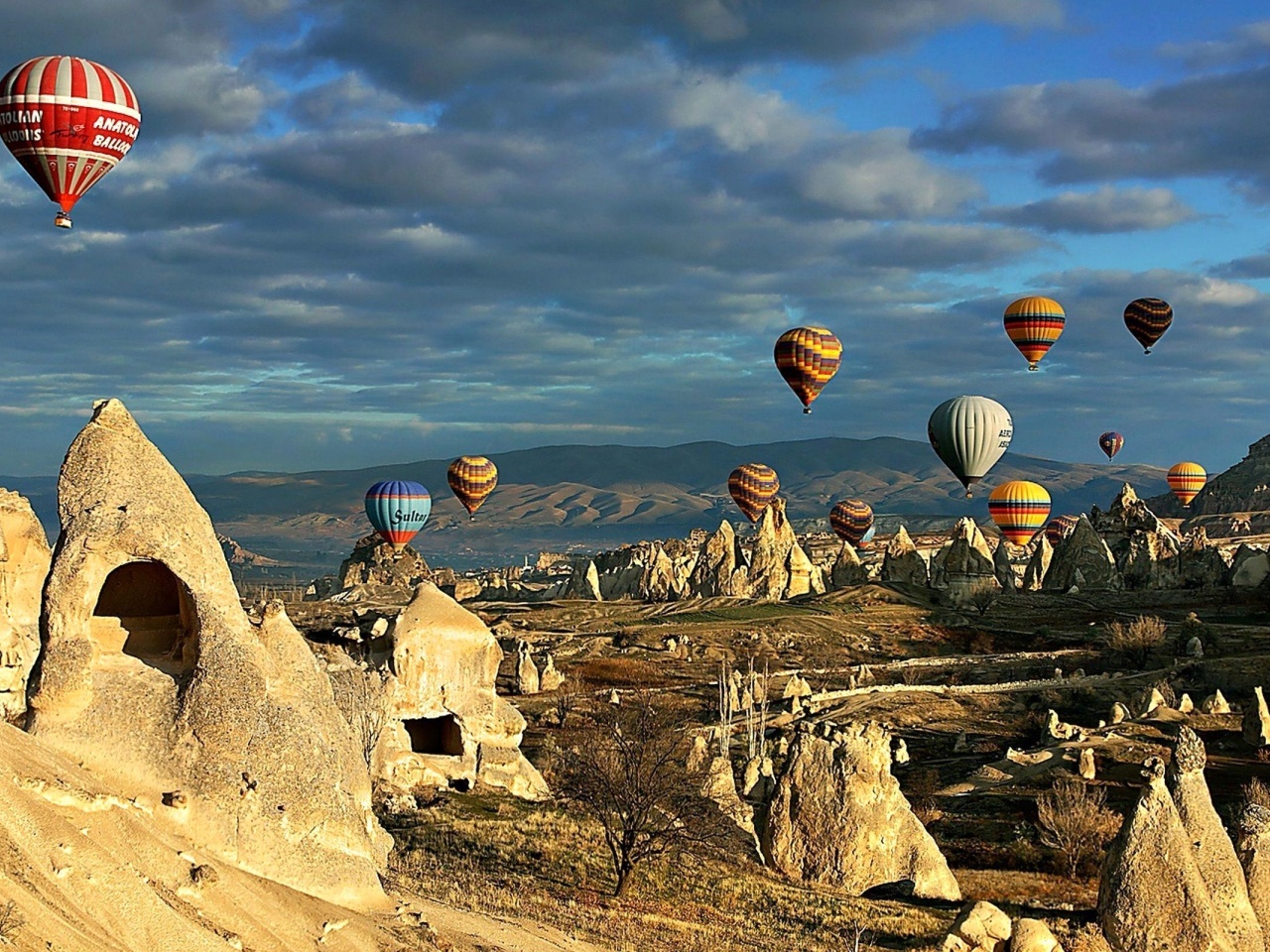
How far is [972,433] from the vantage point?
257ft

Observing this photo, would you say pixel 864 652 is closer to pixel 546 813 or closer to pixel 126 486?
pixel 546 813

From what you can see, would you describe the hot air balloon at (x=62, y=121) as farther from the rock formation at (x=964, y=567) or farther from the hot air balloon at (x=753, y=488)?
the hot air balloon at (x=753, y=488)

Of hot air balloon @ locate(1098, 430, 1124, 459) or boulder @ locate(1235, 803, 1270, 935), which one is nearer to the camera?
boulder @ locate(1235, 803, 1270, 935)

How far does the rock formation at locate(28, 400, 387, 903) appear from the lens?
39.2 ft

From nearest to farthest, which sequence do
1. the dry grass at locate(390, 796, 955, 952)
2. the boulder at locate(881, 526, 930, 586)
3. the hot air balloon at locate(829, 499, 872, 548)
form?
the dry grass at locate(390, 796, 955, 952)
the boulder at locate(881, 526, 930, 586)
the hot air balloon at locate(829, 499, 872, 548)

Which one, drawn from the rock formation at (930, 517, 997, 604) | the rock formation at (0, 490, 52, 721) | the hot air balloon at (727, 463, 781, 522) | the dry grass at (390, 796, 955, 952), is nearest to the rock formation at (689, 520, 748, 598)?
the hot air balloon at (727, 463, 781, 522)

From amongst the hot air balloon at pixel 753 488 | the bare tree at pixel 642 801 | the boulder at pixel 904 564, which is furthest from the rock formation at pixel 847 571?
the bare tree at pixel 642 801

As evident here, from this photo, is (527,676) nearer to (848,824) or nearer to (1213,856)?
(848,824)

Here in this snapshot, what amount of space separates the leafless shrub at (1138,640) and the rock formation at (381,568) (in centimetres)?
5895

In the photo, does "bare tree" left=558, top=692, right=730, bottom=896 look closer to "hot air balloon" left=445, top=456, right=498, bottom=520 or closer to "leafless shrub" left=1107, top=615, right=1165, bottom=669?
"leafless shrub" left=1107, top=615, right=1165, bottom=669

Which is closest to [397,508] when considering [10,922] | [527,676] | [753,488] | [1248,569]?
[753,488]

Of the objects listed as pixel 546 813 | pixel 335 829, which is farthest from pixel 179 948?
pixel 546 813

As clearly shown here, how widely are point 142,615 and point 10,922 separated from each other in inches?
Result: 202

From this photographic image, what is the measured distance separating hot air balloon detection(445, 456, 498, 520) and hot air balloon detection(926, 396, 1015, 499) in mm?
45905
